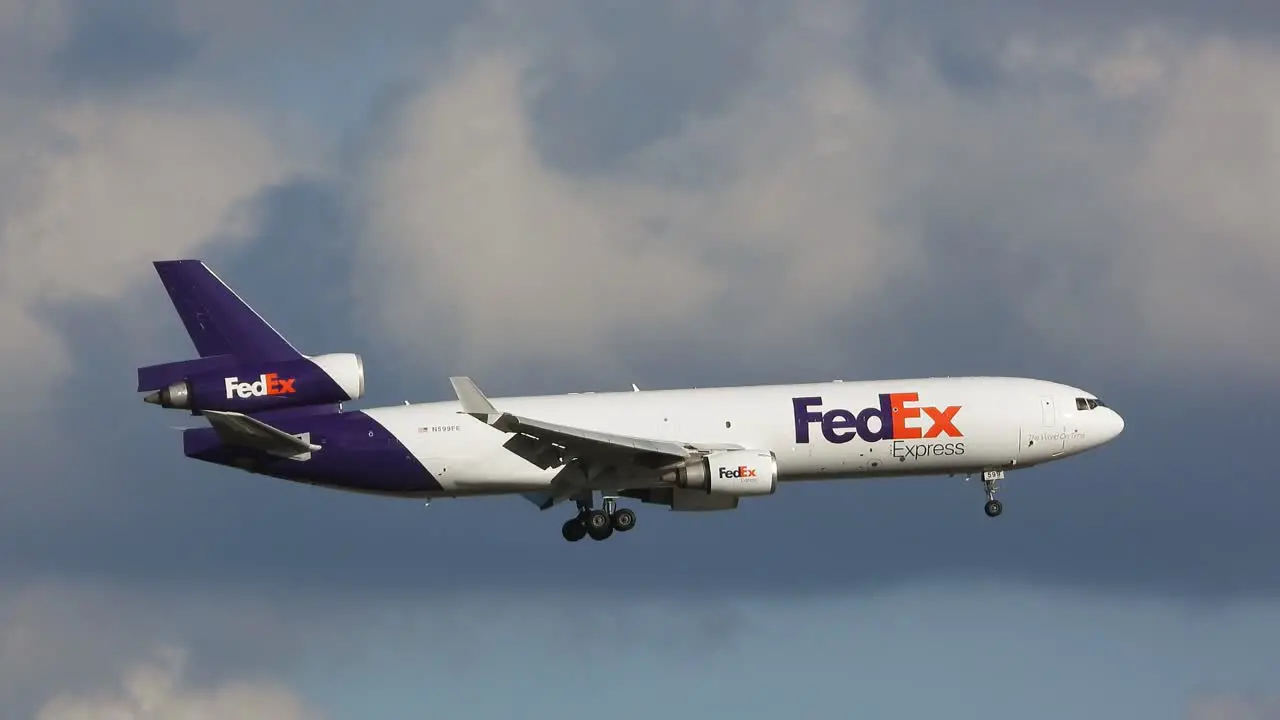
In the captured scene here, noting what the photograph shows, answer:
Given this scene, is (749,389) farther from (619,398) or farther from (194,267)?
(194,267)

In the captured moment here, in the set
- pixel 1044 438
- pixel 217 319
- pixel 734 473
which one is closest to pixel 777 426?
pixel 734 473

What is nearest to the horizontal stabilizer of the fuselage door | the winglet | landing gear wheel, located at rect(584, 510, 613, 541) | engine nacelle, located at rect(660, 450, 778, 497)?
the winglet

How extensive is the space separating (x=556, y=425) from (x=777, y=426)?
800cm

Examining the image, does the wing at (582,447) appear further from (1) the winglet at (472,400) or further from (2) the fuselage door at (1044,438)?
(2) the fuselage door at (1044,438)

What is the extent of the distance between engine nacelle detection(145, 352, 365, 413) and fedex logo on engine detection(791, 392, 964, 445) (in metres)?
16.0

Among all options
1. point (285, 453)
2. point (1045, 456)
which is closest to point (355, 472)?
point (285, 453)

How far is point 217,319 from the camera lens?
243ft

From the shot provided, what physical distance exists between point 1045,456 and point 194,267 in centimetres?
3240

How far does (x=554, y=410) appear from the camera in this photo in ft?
240

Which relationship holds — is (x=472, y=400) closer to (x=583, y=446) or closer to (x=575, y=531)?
(x=583, y=446)

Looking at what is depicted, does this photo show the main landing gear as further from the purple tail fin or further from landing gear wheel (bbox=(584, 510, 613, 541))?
the purple tail fin

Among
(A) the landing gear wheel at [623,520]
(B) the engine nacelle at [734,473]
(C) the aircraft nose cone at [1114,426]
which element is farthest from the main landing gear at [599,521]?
(C) the aircraft nose cone at [1114,426]

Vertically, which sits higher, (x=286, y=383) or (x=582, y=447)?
(x=286, y=383)

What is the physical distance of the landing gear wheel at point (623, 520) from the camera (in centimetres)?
7519
